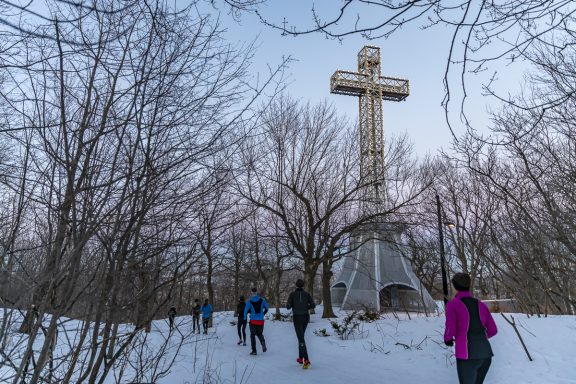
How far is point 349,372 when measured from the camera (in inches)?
305

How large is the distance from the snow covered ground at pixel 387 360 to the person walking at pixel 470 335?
87.9 inches

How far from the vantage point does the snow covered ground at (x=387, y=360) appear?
6609 millimetres

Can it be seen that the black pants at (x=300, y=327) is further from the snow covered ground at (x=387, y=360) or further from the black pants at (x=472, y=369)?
the black pants at (x=472, y=369)

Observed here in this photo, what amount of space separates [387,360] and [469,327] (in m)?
4.64

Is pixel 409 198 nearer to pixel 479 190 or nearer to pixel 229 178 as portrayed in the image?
pixel 479 190

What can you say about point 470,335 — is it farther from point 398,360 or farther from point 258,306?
point 258,306

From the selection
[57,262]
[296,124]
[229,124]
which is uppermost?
[296,124]

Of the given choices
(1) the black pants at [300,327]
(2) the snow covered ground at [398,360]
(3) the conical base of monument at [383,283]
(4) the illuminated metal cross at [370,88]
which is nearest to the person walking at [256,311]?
(2) the snow covered ground at [398,360]

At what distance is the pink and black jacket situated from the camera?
457cm

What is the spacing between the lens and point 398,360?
8.66m

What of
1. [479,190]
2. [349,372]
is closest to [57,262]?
[349,372]

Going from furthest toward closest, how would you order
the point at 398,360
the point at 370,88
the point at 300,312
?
the point at 370,88
the point at 398,360
the point at 300,312

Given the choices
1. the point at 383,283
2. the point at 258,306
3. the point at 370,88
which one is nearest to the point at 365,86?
the point at 370,88

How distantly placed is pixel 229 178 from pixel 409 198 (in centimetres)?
1402
